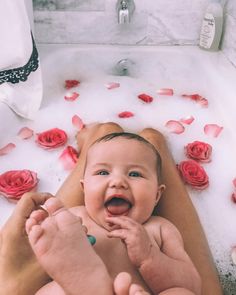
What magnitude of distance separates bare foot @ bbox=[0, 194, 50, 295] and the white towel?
743 mm

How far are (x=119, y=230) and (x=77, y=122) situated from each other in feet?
3.00

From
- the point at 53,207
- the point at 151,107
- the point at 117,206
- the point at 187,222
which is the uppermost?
the point at 53,207

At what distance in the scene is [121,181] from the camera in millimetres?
948

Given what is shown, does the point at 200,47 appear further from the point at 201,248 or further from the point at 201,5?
the point at 201,248

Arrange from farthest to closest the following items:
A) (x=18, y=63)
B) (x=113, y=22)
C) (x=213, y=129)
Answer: (x=113, y=22) → (x=213, y=129) → (x=18, y=63)

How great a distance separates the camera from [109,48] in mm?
2104

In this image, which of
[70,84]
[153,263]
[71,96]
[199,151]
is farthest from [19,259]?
[70,84]

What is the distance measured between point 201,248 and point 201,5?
143 cm

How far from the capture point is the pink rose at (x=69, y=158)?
1.42 m

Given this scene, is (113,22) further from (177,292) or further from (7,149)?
(177,292)

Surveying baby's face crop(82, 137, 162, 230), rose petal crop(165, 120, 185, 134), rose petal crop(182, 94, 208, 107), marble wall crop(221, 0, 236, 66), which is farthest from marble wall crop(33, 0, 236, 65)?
baby's face crop(82, 137, 162, 230)

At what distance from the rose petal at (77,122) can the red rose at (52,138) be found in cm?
10

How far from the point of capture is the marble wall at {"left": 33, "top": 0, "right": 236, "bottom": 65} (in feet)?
6.59

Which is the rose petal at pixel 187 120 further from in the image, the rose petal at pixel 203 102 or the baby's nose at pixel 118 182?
the baby's nose at pixel 118 182
